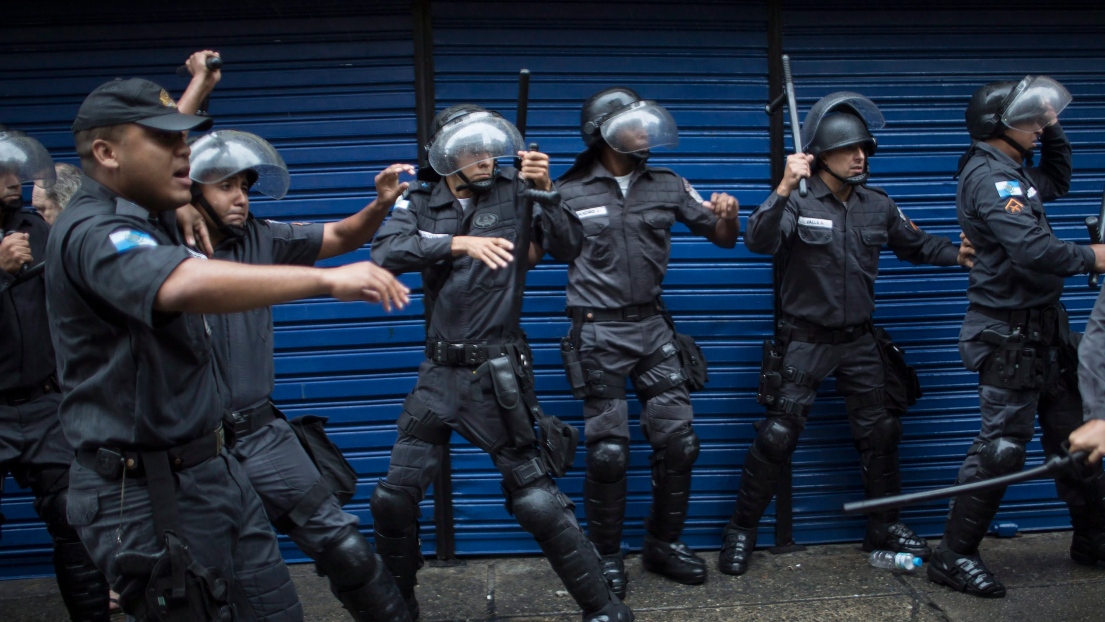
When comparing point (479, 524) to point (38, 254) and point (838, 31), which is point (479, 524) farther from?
point (838, 31)

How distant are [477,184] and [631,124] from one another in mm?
847

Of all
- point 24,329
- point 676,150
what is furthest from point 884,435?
point 24,329

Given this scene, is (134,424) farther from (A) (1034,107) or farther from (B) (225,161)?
(A) (1034,107)

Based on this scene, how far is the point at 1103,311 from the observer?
3.23m

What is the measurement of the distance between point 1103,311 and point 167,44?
455 cm

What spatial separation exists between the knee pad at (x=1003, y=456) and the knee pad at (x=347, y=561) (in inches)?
111

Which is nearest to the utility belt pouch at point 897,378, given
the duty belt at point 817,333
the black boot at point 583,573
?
the duty belt at point 817,333

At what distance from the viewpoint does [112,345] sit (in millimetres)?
2742

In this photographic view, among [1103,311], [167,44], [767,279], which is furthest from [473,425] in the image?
[167,44]

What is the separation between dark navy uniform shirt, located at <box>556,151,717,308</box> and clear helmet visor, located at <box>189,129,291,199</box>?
154cm

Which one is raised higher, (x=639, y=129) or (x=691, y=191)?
(x=639, y=129)

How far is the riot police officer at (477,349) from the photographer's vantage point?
162 inches

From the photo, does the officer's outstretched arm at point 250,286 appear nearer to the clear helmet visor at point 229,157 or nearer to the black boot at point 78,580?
the clear helmet visor at point 229,157

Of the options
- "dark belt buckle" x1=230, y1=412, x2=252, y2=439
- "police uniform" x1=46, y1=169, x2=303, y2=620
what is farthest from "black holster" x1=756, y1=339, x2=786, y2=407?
"police uniform" x1=46, y1=169, x2=303, y2=620
